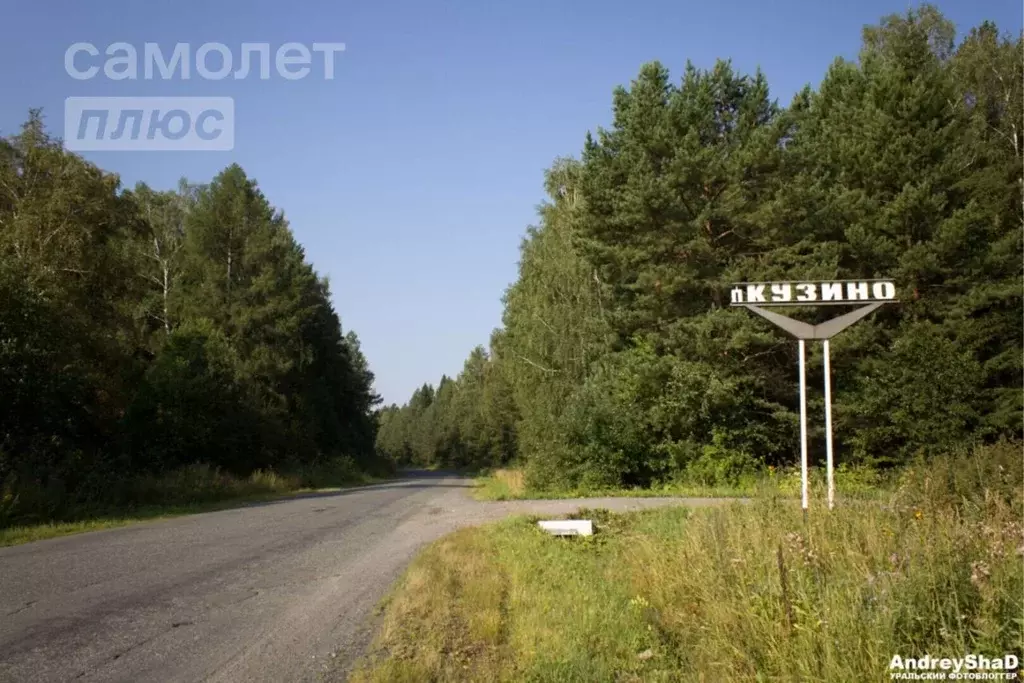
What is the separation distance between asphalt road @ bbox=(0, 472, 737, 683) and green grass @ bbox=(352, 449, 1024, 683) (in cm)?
77

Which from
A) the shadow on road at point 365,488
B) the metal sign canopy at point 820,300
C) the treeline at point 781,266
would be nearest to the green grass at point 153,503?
the shadow on road at point 365,488

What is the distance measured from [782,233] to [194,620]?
2259 centimetres

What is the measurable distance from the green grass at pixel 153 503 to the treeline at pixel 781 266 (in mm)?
10166

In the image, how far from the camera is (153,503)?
20219 millimetres

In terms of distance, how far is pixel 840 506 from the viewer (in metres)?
7.47

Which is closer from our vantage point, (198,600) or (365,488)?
(198,600)

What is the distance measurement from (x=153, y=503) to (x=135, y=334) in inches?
514

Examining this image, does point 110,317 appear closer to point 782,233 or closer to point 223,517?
point 223,517

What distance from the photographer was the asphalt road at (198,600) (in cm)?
593

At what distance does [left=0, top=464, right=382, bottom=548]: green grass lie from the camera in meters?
14.2

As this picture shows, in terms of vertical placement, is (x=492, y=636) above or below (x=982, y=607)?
below

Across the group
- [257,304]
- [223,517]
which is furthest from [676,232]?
[257,304]

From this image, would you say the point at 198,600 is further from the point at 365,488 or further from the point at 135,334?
the point at 135,334

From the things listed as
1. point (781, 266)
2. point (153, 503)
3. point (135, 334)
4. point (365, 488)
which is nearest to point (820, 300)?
point (781, 266)
